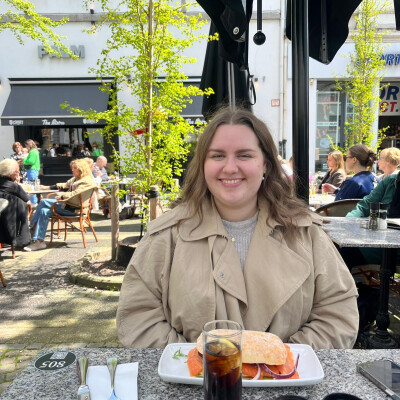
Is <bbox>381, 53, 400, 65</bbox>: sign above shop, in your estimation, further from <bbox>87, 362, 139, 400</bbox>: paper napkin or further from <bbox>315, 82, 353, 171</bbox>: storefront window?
<bbox>87, 362, 139, 400</bbox>: paper napkin

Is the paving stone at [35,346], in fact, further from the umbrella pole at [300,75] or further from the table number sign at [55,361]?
the umbrella pole at [300,75]

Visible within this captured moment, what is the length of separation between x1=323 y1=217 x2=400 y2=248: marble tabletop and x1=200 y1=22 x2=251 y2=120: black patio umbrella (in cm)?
133

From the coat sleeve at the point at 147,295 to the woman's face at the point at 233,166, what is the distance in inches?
13.6

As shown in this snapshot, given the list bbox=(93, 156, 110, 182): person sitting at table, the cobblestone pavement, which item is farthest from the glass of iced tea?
bbox=(93, 156, 110, 182): person sitting at table

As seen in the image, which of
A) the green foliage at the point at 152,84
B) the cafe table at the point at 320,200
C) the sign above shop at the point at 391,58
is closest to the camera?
the green foliage at the point at 152,84

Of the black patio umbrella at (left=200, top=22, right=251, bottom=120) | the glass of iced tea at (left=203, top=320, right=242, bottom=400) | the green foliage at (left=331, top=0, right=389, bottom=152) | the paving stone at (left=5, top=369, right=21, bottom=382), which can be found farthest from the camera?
the green foliage at (left=331, top=0, right=389, bottom=152)

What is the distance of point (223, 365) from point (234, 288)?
2.26 feet

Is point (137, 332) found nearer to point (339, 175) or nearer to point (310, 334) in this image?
point (310, 334)

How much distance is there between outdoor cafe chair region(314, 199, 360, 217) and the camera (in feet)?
14.8

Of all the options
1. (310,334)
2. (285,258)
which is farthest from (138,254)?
(310,334)

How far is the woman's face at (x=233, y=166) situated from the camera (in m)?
1.83

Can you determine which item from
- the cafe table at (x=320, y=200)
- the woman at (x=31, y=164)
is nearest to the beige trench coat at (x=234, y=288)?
the cafe table at (x=320, y=200)

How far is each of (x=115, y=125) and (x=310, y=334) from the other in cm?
401

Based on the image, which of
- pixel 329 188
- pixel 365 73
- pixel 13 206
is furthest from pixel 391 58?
pixel 13 206
